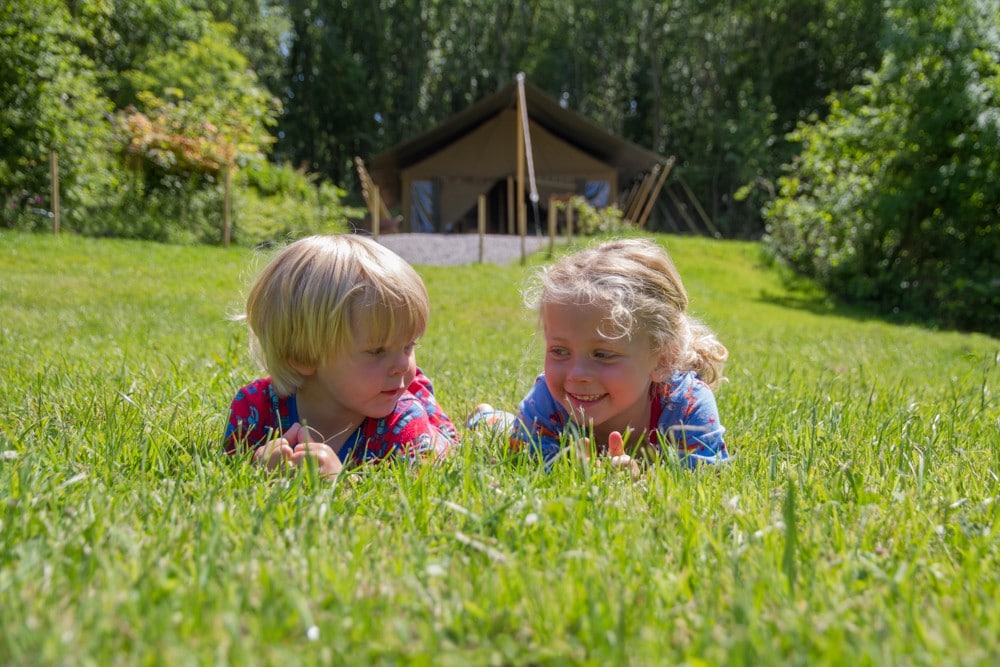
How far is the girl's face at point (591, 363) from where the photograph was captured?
2684 millimetres

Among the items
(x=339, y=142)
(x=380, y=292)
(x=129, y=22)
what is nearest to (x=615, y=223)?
(x=129, y=22)

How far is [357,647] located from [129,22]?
26.3 m

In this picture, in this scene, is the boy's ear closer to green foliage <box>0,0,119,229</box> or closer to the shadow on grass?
the shadow on grass

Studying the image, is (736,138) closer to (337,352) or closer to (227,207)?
(227,207)

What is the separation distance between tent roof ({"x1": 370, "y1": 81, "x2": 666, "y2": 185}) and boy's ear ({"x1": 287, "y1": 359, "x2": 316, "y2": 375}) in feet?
69.6

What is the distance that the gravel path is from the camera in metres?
16.9

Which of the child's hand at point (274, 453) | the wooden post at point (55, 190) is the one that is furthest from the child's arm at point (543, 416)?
the wooden post at point (55, 190)

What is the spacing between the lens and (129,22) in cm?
2338

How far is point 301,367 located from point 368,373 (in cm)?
26

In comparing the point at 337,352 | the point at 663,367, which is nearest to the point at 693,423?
the point at 663,367

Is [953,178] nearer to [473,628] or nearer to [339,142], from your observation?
[473,628]

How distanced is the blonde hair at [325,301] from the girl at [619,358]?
1.62 ft

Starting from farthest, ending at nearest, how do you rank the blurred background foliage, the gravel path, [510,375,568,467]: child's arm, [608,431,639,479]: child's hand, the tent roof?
the tent roof
the gravel path
the blurred background foliage
[510,375,568,467]: child's arm
[608,431,639,479]: child's hand

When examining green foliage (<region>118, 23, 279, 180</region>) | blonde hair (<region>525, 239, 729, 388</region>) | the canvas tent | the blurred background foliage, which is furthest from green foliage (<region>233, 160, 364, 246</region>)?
Answer: blonde hair (<region>525, 239, 729, 388</region>)
